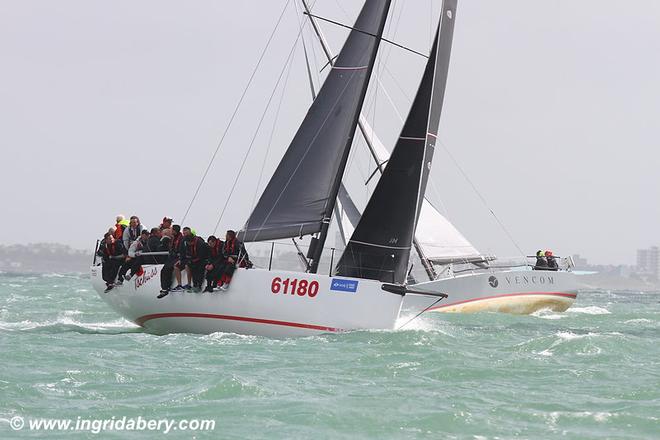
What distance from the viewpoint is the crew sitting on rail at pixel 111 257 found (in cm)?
1828

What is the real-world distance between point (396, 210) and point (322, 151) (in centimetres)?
217

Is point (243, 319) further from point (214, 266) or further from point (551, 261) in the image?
→ point (551, 261)

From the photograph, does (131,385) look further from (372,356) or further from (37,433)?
(372,356)

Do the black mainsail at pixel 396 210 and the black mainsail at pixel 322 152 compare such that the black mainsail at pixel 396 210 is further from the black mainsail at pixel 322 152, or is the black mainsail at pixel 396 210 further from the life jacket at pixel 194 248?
the life jacket at pixel 194 248

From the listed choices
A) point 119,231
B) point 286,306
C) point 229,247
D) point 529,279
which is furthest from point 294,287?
A: point 529,279

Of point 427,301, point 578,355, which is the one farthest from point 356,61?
point 578,355

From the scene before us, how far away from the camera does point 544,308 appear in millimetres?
26797

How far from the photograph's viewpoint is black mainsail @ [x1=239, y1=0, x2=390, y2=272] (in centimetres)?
1761

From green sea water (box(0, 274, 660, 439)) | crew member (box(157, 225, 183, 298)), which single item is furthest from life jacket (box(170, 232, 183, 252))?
green sea water (box(0, 274, 660, 439))

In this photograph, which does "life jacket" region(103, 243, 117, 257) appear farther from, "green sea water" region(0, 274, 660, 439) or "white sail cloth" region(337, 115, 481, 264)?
"white sail cloth" region(337, 115, 481, 264)

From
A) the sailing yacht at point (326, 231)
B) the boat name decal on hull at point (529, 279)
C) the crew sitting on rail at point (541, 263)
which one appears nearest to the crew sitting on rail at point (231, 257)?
the sailing yacht at point (326, 231)

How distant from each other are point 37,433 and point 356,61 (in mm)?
10939

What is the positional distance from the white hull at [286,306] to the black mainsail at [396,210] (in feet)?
1.87

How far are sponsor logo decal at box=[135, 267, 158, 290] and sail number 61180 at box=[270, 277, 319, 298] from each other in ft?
8.41
